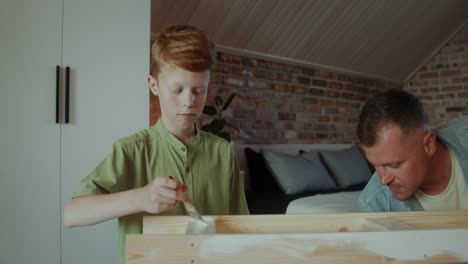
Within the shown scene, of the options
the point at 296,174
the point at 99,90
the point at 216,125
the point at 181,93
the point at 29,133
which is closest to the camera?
the point at 181,93

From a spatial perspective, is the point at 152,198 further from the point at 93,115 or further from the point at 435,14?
the point at 435,14

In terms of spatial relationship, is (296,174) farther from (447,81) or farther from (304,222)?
(447,81)

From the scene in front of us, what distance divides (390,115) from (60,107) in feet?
5.77

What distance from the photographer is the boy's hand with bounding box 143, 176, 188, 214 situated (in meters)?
0.80

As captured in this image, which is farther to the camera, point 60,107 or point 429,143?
point 60,107

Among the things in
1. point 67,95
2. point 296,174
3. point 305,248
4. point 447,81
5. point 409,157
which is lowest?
point 296,174

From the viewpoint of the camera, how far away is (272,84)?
14.3 feet

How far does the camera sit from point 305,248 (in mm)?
667

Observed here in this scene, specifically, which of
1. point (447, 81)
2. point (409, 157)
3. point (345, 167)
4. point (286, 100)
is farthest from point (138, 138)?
point (447, 81)

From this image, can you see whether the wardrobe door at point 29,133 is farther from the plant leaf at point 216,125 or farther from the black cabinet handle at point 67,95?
the plant leaf at point 216,125

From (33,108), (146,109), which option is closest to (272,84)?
(146,109)

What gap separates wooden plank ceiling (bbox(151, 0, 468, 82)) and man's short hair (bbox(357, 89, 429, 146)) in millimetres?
2422

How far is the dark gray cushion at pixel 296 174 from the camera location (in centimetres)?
340

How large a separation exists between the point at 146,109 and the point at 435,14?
429 cm
